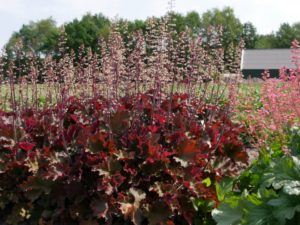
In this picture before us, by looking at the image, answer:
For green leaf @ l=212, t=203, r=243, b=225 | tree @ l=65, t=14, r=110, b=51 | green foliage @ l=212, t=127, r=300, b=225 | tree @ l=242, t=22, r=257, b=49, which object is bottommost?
green leaf @ l=212, t=203, r=243, b=225

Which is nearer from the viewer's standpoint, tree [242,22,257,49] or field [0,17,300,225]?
field [0,17,300,225]

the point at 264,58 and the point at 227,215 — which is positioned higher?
the point at 264,58

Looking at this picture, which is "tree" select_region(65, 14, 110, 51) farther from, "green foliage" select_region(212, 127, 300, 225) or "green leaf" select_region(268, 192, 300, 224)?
"green leaf" select_region(268, 192, 300, 224)

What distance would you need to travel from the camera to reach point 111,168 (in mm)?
3295

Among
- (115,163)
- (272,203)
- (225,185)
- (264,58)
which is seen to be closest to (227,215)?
(272,203)

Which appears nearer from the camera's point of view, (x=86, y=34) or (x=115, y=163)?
(x=115, y=163)

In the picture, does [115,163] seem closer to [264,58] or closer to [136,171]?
[136,171]

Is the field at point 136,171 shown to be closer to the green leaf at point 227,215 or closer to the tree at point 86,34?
the green leaf at point 227,215

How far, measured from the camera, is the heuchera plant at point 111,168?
3.29m

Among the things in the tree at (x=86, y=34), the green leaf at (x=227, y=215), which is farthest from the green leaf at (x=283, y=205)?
the tree at (x=86, y=34)

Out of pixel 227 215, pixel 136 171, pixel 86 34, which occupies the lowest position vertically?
pixel 227 215

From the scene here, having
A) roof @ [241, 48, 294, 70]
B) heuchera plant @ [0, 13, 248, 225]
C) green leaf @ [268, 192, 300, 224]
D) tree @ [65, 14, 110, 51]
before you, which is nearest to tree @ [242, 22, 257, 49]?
roof @ [241, 48, 294, 70]

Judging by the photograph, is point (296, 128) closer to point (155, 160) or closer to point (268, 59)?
point (155, 160)

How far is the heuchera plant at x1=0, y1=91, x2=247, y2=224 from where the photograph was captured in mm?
3287
